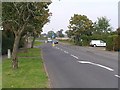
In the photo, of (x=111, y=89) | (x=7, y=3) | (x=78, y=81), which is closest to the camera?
(x=111, y=89)

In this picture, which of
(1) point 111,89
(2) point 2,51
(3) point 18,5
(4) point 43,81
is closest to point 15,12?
(3) point 18,5

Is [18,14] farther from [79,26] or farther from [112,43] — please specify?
[79,26]

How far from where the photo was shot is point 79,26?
10031cm

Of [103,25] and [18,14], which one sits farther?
[103,25]

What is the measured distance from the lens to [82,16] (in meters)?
101

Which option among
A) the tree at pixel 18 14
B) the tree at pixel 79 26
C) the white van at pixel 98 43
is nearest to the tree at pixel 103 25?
the tree at pixel 79 26

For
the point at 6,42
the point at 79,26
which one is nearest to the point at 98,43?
the point at 79,26

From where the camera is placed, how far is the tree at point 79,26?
3844 inches

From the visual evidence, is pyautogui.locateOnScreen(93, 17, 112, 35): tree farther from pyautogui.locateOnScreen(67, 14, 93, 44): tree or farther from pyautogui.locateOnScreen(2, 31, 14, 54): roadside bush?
pyautogui.locateOnScreen(2, 31, 14, 54): roadside bush

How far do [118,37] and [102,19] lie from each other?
62.0m

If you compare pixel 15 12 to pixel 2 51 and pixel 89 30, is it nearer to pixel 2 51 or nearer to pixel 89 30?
pixel 2 51

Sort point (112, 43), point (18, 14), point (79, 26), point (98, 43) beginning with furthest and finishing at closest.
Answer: point (79, 26) < point (98, 43) < point (112, 43) < point (18, 14)

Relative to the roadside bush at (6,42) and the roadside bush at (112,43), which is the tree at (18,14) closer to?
the roadside bush at (6,42)

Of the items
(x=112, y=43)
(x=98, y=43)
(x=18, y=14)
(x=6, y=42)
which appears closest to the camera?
(x=18, y=14)
